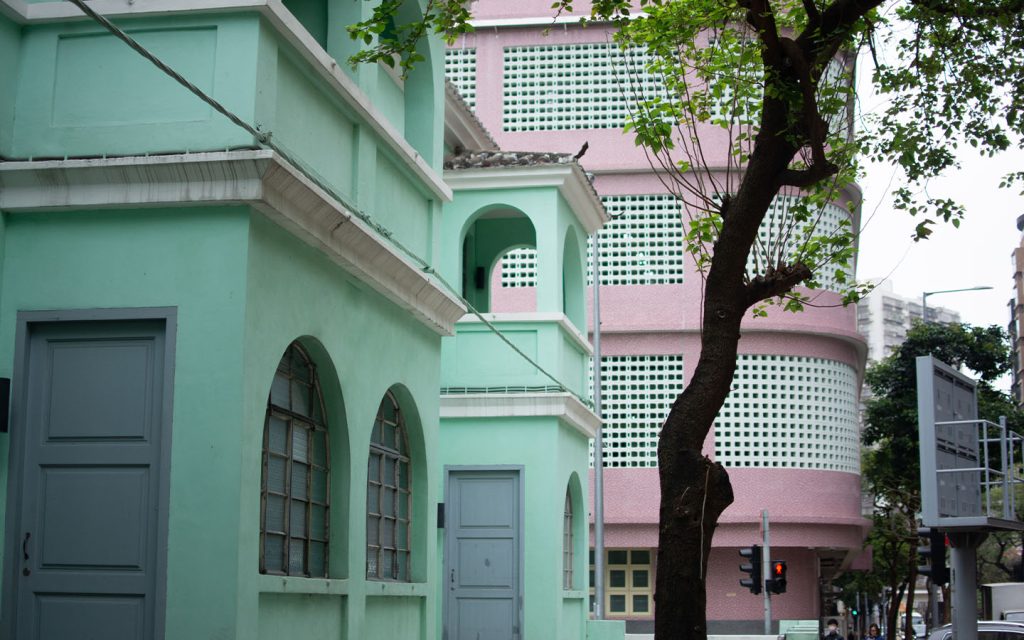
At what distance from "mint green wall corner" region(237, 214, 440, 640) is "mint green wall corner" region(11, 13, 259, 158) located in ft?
2.60

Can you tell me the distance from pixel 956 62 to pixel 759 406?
2190 centimetres

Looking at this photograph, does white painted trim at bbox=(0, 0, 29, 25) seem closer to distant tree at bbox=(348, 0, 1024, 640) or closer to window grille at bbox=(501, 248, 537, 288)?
distant tree at bbox=(348, 0, 1024, 640)

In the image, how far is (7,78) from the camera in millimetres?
9164

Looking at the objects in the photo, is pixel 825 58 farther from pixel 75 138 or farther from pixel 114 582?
pixel 114 582

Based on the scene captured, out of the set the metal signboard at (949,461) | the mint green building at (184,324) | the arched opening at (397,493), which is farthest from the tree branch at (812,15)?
the arched opening at (397,493)

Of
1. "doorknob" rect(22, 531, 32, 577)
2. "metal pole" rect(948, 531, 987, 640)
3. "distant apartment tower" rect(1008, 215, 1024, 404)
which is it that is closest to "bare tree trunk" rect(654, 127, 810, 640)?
"metal pole" rect(948, 531, 987, 640)

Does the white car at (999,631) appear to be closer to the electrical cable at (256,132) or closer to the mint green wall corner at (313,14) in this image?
the electrical cable at (256,132)

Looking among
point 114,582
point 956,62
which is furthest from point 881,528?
point 114,582

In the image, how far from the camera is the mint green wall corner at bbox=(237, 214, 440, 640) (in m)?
8.81

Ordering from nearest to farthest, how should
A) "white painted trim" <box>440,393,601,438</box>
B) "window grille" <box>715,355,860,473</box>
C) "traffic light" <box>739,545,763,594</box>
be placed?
"white painted trim" <box>440,393,601,438</box> → "traffic light" <box>739,545,763,594</box> → "window grille" <box>715,355,860,473</box>

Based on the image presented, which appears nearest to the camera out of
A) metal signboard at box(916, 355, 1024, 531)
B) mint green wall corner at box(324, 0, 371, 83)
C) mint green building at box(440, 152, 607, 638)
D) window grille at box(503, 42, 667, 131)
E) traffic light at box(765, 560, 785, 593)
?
mint green wall corner at box(324, 0, 371, 83)

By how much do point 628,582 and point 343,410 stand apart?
2549 centimetres

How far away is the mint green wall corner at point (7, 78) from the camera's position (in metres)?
9.09

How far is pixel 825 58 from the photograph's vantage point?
1147 centimetres
